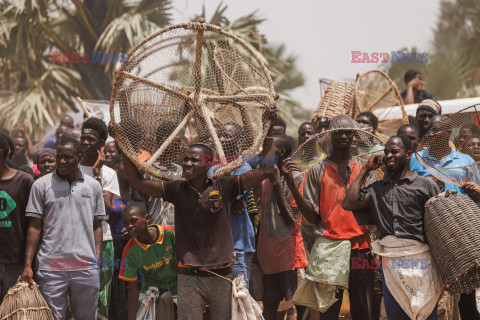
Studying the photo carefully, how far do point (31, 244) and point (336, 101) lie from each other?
15.8 feet

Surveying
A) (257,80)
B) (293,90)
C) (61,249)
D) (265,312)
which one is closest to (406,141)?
(257,80)

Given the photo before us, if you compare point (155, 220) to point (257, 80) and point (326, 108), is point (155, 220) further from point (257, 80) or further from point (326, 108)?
point (326, 108)

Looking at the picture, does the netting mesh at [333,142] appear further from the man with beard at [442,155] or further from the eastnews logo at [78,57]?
the eastnews logo at [78,57]

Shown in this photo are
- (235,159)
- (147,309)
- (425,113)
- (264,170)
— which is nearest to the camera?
(264,170)

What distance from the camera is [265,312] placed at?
659 cm

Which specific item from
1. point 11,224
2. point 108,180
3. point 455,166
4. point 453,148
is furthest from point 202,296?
point 453,148

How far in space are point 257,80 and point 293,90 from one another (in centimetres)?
1620

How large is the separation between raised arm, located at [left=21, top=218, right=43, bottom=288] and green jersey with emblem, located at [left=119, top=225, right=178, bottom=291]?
2.62 feet

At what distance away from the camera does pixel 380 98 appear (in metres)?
9.55

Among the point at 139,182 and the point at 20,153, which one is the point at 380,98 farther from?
the point at 20,153

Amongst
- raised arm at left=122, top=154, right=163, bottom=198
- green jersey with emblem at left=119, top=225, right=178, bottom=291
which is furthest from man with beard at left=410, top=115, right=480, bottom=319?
raised arm at left=122, top=154, right=163, bottom=198

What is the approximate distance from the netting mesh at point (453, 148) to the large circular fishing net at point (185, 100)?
63.9 inches

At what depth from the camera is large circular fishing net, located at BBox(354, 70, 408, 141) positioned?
30.2 feet

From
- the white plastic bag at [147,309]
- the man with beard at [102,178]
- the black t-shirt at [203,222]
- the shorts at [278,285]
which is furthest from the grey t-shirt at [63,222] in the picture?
the shorts at [278,285]
